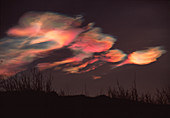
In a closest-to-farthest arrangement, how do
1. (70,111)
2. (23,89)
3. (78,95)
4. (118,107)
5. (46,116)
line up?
(46,116) → (70,111) → (118,107) → (78,95) → (23,89)

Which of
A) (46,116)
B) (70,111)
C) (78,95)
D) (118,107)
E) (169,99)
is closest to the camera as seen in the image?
(46,116)

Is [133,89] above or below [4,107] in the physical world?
below

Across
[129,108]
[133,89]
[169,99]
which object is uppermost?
[129,108]

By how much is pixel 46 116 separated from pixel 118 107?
1.78m

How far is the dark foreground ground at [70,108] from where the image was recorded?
15.4 ft

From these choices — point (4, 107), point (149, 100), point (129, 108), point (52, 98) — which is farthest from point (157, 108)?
point (4, 107)

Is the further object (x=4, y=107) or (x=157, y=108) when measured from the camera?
(x=157, y=108)

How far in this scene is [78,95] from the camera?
6301 millimetres

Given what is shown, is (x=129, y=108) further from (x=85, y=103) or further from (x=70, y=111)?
(x=70, y=111)

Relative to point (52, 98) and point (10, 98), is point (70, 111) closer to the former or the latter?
point (52, 98)

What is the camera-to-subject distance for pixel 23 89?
6.71 m

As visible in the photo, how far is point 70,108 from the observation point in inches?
198

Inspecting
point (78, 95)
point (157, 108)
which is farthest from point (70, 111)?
point (157, 108)

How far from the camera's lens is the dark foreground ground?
4703mm
